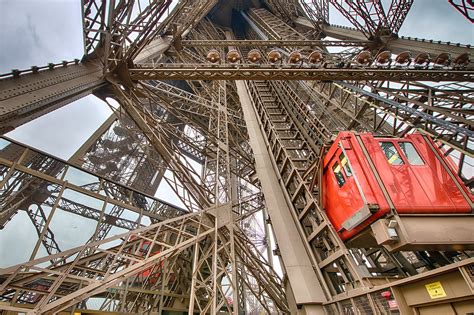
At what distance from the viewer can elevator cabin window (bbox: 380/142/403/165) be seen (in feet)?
12.9

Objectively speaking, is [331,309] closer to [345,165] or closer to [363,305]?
[363,305]

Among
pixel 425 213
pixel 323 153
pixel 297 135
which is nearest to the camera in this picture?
pixel 425 213

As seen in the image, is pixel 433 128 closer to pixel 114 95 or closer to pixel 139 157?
pixel 114 95

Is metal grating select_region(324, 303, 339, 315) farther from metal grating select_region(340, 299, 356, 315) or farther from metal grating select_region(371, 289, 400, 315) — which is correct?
metal grating select_region(371, 289, 400, 315)

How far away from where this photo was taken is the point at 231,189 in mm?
8008

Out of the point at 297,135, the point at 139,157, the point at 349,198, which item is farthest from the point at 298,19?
the point at 349,198

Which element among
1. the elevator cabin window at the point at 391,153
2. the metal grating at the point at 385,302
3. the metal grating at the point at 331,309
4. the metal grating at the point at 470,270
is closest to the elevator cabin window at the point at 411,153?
the elevator cabin window at the point at 391,153

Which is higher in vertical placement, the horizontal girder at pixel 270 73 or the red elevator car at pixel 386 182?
the horizontal girder at pixel 270 73

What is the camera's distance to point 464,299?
7.18ft

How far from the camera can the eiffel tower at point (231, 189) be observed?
12.1 ft

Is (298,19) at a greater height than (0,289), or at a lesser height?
greater

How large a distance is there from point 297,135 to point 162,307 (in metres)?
8.24

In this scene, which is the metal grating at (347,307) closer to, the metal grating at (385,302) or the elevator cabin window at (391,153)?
the metal grating at (385,302)

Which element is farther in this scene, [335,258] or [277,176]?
[277,176]
